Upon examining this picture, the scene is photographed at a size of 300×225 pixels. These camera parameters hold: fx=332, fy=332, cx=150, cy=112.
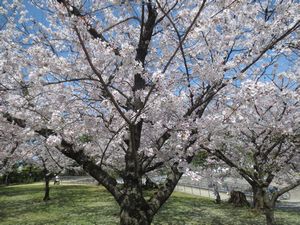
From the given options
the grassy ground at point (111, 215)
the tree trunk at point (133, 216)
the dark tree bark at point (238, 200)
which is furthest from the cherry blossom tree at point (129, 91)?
the dark tree bark at point (238, 200)

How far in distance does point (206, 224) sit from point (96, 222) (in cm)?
526

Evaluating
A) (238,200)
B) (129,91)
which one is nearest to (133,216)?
(129,91)

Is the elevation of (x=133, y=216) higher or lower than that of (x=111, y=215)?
lower

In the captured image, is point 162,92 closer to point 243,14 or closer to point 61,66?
point 61,66

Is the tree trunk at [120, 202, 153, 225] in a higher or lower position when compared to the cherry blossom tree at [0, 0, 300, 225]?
lower

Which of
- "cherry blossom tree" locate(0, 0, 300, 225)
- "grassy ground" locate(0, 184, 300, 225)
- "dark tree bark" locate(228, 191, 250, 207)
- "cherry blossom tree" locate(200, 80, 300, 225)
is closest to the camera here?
"cherry blossom tree" locate(0, 0, 300, 225)

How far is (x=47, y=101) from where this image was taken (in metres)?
7.20

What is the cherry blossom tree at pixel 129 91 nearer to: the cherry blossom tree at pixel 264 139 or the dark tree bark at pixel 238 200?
the cherry blossom tree at pixel 264 139

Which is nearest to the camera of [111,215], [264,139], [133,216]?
[133,216]

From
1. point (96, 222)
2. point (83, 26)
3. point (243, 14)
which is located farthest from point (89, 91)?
point (96, 222)

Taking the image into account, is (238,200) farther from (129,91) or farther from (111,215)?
(129,91)

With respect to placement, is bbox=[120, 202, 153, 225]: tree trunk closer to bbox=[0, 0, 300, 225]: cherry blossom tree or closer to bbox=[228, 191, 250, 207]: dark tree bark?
bbox=[0, 0, 300, 225]: cherry blossom tree

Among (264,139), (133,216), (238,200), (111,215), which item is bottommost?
(133,216)

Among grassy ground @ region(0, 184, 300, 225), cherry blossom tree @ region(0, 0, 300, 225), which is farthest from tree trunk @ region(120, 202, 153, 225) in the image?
grassy ground @ region(0, 184, 300, 225)
